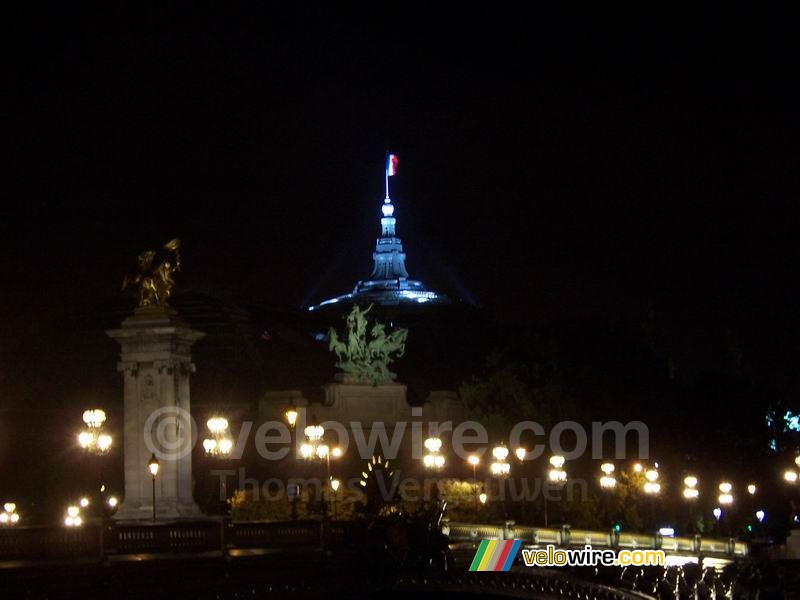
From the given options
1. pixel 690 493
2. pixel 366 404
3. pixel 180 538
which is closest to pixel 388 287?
pixel 366 404

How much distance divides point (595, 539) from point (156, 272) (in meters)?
21.7

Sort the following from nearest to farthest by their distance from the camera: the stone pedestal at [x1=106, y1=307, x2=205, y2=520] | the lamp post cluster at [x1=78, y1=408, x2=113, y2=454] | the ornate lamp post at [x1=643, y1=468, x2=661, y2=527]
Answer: the lamp post cluster at [x1=78, y1=408, x2=113, y2=454] → the stone pedestal at [x1=106, y1=307, x2=205, y2=520] → the ornate lamp post at [x1=643, y1=468, x2=661, y2=527]

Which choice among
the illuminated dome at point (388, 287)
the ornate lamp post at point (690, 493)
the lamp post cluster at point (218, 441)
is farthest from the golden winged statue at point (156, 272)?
the illuminated dome at point (388, 287)

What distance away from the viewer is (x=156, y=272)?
62.9m

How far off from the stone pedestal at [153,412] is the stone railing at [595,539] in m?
11.0

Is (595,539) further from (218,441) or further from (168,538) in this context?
(168,538)

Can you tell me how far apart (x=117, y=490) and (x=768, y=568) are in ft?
184

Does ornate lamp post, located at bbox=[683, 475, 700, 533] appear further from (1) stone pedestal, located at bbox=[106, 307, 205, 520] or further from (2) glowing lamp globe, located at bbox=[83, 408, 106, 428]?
(2) glowing lamp globe, located at bbox=[83, 408, 106, 428]

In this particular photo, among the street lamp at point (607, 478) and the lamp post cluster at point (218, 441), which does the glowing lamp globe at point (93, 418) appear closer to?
the lamp post cluster at point (218, 441)

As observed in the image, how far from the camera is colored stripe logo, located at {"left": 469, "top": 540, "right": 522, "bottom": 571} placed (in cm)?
5822

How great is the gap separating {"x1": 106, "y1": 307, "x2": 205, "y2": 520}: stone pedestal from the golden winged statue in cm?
60

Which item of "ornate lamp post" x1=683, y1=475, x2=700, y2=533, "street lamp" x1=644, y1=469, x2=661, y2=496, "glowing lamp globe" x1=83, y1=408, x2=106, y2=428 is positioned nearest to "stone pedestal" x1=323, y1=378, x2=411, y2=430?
"ornate lamp post" x1=683, y1=475, x2=700, y2=533

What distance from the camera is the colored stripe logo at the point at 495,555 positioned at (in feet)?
191

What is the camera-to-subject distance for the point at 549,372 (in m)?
110
